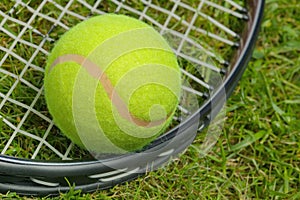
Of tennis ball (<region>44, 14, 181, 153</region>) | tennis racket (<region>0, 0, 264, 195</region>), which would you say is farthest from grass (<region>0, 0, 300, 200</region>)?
tennis ball (<region>44, 14, 181, 153</region>)

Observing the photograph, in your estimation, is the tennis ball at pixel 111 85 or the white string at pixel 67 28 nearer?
the tennis ball at pixel 111 85

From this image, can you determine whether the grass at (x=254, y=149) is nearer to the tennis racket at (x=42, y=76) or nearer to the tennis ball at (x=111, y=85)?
the tennis racket at (x=42, y=76)

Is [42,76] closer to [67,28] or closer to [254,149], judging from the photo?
[67,28]

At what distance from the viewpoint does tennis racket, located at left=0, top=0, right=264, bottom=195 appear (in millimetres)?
1490

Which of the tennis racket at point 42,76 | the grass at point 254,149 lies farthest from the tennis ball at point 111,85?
the grass at point 254,149

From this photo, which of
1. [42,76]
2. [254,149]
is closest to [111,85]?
[42,76]

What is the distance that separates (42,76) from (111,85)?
39 cm

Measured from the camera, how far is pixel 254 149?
1.79 meters

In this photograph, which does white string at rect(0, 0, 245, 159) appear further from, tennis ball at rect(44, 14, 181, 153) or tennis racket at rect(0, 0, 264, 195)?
tennis ball at rect(44, 14, 181, 153)

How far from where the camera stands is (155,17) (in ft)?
6.44

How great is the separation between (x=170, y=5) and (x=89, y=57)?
63 centimetres

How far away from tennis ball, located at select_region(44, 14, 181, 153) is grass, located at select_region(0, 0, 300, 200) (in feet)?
0.57

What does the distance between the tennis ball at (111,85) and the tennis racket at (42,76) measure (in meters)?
0.06

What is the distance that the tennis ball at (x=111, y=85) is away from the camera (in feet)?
4.72
